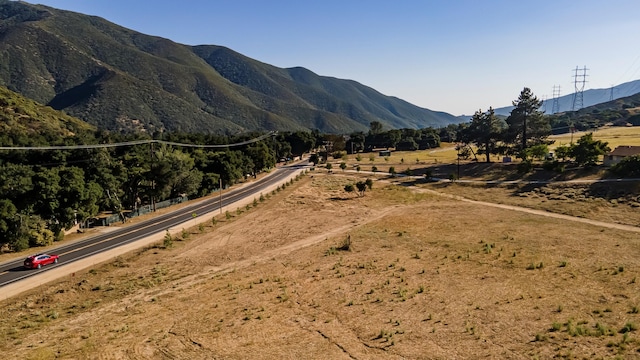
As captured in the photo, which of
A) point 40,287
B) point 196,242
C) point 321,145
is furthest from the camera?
point 321,145

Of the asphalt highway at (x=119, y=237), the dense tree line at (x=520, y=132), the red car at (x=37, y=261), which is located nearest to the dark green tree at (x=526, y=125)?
the dense tree line at (x=520, y=132)

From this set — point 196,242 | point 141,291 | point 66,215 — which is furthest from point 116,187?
point 141,291

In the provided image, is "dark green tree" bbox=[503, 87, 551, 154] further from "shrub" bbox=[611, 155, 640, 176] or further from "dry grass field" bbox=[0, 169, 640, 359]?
"dry grass field" bbox=[0, 169, 640, 359]

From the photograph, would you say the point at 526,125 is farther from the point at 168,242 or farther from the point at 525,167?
the point at 168,242

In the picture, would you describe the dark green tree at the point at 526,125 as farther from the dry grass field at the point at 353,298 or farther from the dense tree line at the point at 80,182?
the dense tree line at the point at 80,182

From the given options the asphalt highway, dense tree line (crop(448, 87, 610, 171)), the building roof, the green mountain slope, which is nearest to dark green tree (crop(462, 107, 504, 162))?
dense tree line (crop(448, 87, 610, 171))

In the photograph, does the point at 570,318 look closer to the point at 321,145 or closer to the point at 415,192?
the point at 415,192
